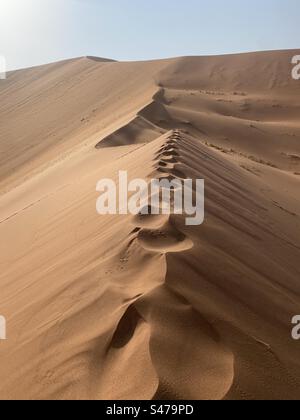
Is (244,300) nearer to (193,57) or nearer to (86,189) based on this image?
(86,189)

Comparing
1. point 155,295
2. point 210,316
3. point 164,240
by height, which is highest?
point 164,240

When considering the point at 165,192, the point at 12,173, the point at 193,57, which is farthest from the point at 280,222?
the point at 193,57

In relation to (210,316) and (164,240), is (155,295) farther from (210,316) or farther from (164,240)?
(164,240)

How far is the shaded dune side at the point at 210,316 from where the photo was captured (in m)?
1.87

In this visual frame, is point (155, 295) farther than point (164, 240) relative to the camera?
No

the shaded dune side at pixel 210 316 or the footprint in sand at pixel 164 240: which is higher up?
the footprint in sand at pixel 164 240

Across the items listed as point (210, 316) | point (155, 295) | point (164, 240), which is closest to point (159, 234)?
point (164, 240)

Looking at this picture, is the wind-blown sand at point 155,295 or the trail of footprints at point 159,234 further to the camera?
the trail of footprints at point 159,234

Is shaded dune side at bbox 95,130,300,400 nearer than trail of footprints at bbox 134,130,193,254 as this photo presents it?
Yes

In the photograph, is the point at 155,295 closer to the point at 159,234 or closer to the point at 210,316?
the point at 210,316

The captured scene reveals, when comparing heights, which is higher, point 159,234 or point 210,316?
point 159,234

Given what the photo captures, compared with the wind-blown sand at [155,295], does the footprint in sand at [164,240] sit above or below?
above

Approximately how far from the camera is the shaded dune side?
6.15 ft

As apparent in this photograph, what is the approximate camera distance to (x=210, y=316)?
2.21m
